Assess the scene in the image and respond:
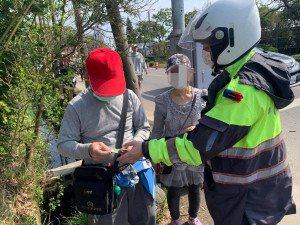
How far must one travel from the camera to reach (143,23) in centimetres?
375

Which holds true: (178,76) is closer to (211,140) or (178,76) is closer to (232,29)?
(232,29)

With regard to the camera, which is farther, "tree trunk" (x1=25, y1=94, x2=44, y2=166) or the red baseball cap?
"tree trunk" (x1=25, y1=94, x2=44, y2=166)

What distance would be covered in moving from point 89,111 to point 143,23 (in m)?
2.26

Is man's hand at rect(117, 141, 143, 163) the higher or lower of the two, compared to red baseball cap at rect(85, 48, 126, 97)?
lower

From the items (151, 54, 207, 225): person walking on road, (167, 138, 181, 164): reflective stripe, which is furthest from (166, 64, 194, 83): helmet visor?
(167, 138, 181, 164): reflective stripe

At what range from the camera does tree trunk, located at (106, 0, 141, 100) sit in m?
3.42

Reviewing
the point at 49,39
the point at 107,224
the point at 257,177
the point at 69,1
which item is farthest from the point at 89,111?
the point at 69,1

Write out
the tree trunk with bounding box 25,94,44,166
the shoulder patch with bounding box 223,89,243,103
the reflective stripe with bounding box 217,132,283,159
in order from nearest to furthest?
the shoulder patch with bounding box 223,89,243,103 → the reflective stripe with bounding box 217,132,283,159 → the tree trunk with bounding box 25,94,44,166

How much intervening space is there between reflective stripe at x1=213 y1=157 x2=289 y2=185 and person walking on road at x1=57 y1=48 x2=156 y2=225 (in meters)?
0.77

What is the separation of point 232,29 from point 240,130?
528 mm

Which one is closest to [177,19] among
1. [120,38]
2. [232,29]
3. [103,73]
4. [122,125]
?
[120,38]

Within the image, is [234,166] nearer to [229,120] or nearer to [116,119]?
[229,120]

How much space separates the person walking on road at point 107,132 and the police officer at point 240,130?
597 millimetres

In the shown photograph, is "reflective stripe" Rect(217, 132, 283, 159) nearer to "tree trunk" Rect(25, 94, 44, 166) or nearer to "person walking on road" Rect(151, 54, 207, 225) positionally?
"person walking on road" Rect(151, 54, 207, 225)
